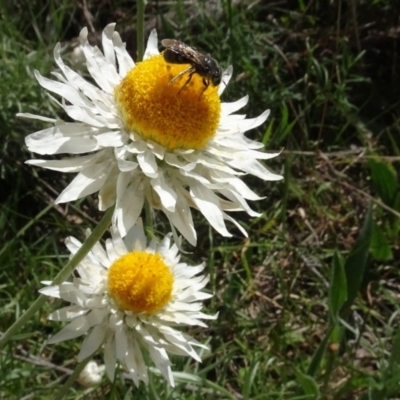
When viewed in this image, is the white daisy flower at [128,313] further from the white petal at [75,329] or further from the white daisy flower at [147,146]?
the white daisy flower at [147,146]

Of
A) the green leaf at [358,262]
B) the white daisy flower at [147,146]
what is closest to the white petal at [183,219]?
the white daisy flower at [147,146]

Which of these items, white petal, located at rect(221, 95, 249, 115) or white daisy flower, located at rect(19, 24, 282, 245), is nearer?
white daisy flower, located at rect(19, 24, 282, 245)

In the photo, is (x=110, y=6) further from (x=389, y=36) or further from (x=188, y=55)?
(x=188, y=55)

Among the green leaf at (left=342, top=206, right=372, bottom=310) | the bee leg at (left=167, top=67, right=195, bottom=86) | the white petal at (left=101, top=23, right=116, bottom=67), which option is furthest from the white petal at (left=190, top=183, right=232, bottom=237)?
the green leaf at (left=342, top=206, right=372, bottom=310)

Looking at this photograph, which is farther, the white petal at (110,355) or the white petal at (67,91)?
the white petal at (110,355)

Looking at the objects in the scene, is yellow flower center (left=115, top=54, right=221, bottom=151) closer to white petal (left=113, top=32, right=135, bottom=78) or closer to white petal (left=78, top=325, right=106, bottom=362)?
white petal (left=113, top=32, right=135, bottom=78)

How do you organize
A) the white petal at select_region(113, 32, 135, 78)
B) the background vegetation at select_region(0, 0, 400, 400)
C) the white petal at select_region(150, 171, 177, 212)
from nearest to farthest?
the white petal at select_region(150, 171, 177, 212)
the white petal at select_region(113, 32, 135, 78)
the background vegetation at select_region(0, 0, 400, 400)
